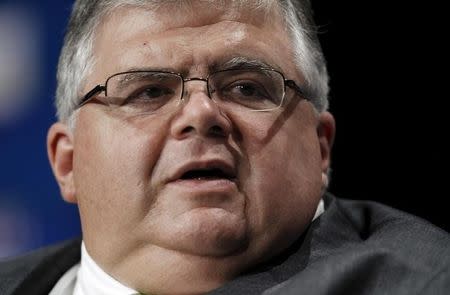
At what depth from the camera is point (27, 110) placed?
114 inches

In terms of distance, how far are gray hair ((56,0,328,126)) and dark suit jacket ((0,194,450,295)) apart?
0.32 meters

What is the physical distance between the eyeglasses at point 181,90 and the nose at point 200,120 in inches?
2.0

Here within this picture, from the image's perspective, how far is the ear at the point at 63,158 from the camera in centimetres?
206

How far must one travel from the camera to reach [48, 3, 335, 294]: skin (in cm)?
168

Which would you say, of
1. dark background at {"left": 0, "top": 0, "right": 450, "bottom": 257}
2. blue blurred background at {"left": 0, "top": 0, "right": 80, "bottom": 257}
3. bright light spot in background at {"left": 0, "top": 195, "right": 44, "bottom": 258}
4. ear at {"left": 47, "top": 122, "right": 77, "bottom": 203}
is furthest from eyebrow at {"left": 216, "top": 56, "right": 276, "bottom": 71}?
bright light spot in background at {"left": 0, "top": 195, "right": 44, "bottom": 258}

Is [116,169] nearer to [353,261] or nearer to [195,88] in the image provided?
[195,88]

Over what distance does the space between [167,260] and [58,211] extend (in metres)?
1.34

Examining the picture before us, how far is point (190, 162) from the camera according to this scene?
1671 millimetres

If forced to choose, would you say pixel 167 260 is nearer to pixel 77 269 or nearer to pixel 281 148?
pixel 281 148

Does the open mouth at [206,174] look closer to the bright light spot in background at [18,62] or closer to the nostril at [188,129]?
the nostril at [188,129]

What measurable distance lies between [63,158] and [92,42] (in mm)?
327

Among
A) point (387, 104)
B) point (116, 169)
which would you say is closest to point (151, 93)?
point (116, 169)

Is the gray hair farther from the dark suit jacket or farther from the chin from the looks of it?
the chin

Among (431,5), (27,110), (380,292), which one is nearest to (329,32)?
(431,5)
